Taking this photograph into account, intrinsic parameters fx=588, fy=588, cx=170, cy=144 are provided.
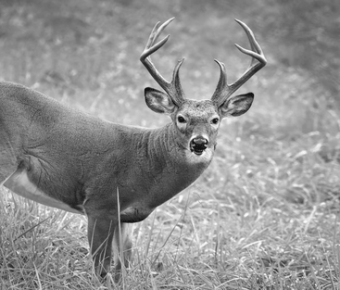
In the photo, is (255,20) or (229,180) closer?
(229,180)

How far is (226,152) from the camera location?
7.12 metres

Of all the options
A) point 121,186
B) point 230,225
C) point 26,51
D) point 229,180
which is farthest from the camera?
point 26,51

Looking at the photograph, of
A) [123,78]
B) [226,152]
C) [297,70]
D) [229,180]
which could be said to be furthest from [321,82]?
[229,180]

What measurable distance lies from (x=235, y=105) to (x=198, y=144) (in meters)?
0.72

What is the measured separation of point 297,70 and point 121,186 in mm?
8883

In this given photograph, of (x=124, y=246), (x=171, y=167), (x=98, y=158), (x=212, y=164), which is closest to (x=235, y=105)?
(x=171, y=167)

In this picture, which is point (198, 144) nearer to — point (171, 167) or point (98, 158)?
point (171, 167)

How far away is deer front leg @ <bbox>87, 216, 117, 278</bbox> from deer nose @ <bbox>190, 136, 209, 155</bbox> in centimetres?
74

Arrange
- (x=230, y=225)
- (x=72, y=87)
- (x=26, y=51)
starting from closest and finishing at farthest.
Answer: (x=230, y=225) < (x=72, y=87) < (x=26, y=51)

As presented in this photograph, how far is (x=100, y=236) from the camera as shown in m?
3.93

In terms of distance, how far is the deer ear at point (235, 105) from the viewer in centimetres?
427

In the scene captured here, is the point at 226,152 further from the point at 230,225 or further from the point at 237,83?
the point at 237,83

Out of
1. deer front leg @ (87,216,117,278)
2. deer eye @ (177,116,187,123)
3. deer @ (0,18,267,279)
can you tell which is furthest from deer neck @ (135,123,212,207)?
deer front leg @ (87,216,117,278)

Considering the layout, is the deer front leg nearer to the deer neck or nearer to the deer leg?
the deer leg
